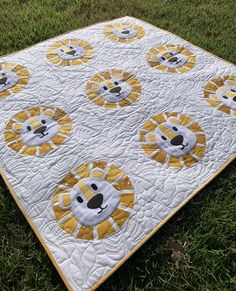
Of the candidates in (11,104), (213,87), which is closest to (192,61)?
(213,87)

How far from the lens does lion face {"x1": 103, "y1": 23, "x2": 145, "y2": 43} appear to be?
204cm

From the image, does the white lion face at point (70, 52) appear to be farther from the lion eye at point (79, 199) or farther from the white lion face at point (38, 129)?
the lion eye at point (79, 199)

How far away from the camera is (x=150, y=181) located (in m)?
1.26

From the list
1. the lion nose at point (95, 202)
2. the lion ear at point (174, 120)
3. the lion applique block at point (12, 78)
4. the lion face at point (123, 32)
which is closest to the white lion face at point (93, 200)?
the lion nose at point (95, 202)

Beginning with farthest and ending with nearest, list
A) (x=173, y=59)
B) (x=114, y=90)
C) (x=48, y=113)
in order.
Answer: (x=173, y=59), (x=114, y=90), (x=48, y=113)

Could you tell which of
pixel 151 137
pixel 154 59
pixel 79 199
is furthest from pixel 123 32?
pixel 79 199

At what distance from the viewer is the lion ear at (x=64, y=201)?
3.88 ft

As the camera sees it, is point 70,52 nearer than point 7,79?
No

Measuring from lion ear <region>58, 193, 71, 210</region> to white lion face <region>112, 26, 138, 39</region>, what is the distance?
130 centimetres

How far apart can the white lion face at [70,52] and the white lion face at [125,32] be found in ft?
1.04

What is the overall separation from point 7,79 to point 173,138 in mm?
1019

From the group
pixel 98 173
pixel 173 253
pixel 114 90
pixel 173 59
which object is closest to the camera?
pixel 173 253

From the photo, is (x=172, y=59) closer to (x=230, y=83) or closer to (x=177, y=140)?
(x=230, y=83)

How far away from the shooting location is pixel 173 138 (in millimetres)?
1435
